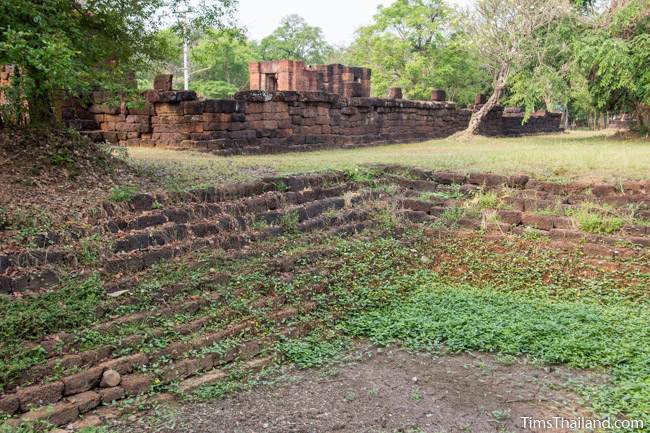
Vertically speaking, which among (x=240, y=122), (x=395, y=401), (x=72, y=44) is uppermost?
(x=72, y=44)

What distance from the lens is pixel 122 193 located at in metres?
6.56

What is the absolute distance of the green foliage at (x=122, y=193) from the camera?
650 centimetres

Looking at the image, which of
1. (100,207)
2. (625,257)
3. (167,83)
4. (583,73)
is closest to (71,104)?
(167,83)

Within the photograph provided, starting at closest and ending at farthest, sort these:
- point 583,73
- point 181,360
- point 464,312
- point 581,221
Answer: point 181,360 < point 464,312 < point 581,221 < point 583,73

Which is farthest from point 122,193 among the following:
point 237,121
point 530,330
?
point 237,121

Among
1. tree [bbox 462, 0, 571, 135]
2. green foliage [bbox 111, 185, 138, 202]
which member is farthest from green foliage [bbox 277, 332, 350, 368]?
tree [bbox 462, 0, 571, 135]

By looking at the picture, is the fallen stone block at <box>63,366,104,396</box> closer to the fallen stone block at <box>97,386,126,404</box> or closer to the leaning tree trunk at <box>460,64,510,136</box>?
the fallen stone block at <box>97,386,126,404</box>

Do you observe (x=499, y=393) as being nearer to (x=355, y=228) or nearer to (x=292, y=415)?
(x=292, y=415)

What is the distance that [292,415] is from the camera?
395cm

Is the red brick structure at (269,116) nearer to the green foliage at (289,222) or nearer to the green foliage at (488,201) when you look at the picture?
the green foliage at (289,222)

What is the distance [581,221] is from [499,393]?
13.5 feet

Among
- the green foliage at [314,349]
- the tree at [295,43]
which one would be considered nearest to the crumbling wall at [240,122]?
the green foliage at [314,349]

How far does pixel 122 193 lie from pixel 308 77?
13.5 meters

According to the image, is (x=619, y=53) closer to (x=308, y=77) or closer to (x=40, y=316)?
(x=308, y=77)
